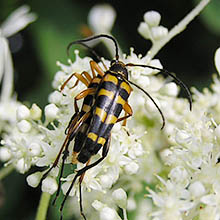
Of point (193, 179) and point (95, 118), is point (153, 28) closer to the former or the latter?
point (95, 118)

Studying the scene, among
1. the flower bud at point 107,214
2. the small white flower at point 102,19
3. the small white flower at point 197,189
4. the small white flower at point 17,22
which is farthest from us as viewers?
the small white flower at point 102,19

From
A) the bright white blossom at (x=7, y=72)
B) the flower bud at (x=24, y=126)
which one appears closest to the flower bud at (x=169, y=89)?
the flower bud at (x=24, y=126)

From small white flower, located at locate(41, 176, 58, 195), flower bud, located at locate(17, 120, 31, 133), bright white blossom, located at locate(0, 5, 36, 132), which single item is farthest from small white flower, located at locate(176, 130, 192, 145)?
bright white blossom, located at locate(0, 5, 36, 132)

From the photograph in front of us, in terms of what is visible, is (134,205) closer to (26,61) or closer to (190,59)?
(190,59)

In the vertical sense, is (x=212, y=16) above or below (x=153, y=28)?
below

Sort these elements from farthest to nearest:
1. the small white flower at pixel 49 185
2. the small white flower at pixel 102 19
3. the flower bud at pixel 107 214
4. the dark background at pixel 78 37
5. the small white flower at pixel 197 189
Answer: the dark background at pixel 78 37 → the small white flower at pixel 102 19 → the small white flower at pixel 49 185 → the flower bud at pixel 107 214 → the small white flower at pixel 197 189

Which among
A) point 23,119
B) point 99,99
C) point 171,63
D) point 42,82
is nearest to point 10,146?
point 23,119

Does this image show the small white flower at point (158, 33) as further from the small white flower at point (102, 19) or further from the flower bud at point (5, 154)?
the small white flower at point (102, 19)

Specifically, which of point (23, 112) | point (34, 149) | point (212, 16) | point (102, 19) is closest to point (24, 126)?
point (23, 112)

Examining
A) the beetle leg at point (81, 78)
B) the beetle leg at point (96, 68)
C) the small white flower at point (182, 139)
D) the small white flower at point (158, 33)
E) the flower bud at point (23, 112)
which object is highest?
the small white flower at point (158, 33)
